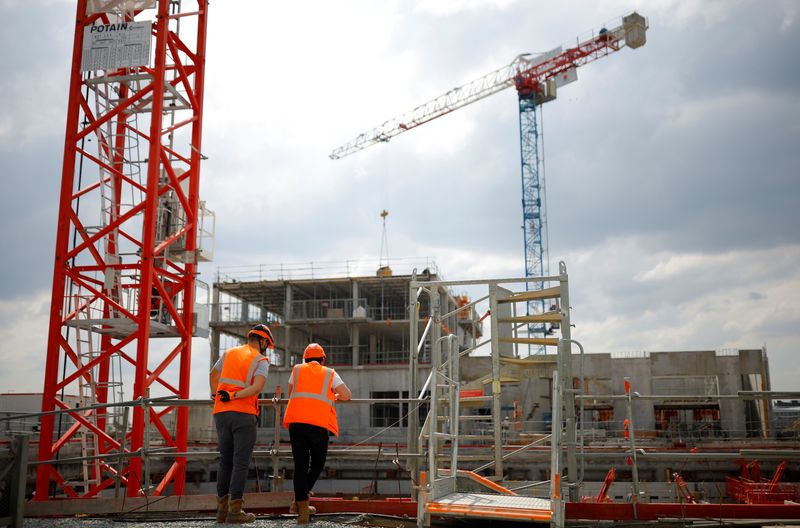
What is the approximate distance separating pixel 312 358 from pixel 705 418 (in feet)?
123

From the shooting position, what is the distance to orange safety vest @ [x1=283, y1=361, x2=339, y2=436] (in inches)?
247

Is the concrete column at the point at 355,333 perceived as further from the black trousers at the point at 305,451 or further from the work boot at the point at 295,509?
the black trousers at the point at 305,451

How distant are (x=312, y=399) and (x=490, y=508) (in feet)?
6.09

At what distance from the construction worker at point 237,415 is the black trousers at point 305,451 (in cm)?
40

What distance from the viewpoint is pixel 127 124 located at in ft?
52.6

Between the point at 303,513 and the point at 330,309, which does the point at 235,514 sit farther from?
the point at 330,309

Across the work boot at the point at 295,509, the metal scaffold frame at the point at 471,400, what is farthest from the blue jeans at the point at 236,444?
the metal scaffold frame at the point at 471,400

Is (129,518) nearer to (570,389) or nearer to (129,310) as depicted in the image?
(570,389)

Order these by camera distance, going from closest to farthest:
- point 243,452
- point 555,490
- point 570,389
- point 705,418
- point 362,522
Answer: point 555,490 → point 243,452 → point 362,522 → point 570,389 → point 705,418

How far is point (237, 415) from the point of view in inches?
247

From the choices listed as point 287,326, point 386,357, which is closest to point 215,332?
point 287,326

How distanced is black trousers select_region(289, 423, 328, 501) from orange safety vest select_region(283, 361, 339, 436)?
70 mm

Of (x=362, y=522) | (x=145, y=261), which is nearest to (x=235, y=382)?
(x=362, y=522)

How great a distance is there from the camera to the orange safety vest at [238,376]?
20.6 feet
